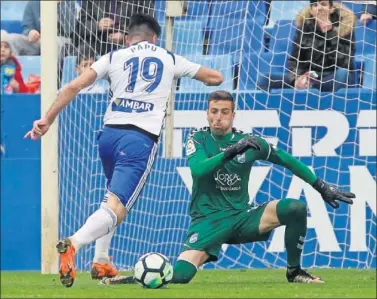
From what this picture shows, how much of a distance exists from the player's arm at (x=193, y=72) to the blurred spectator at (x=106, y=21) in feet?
11.3

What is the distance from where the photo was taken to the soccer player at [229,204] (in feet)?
29.1

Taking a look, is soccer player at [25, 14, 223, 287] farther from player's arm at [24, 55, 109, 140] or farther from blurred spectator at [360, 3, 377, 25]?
blurred spectator at [360, 3, 377, 25]

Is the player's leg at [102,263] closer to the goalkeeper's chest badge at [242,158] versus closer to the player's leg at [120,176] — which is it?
the player's leg at [120,176]

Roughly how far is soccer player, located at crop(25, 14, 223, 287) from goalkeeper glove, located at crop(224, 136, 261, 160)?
1041 mm

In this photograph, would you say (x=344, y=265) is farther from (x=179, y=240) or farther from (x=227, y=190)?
(x=227, y=190)

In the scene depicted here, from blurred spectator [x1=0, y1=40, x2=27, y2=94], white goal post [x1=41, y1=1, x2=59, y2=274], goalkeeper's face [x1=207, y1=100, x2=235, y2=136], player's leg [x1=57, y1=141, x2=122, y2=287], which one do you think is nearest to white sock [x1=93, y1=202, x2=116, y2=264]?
player's leg [x1=57, y1=141, x2=122, y2=287]

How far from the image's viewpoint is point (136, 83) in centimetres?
961

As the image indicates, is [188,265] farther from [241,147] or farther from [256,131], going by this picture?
[256,131]

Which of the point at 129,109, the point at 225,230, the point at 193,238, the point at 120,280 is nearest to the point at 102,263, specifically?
the point at 120,280

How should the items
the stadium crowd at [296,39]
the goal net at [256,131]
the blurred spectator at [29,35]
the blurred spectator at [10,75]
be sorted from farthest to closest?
the blurred spectator at [29,35], the blurred spectator at [10,75], the stadium crowd at [296,39], the goal net at [256,131]

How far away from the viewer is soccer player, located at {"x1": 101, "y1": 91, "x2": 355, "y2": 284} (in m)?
8.87

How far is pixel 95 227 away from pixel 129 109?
1.14 metres

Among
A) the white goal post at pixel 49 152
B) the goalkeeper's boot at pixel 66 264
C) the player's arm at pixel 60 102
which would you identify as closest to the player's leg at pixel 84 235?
the goalkeeper's boot at pixel 66 264

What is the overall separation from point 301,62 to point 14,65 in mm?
3358
